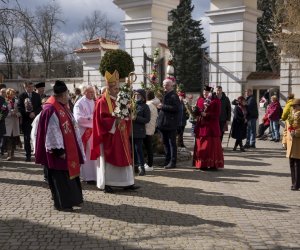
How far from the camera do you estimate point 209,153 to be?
34.3 ft

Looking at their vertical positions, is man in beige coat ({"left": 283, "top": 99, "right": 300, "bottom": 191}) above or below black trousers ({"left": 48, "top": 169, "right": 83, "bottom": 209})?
above

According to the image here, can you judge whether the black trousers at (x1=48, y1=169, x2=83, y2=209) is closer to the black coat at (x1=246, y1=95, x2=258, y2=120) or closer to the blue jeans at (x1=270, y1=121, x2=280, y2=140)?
the black coat at (x1=246, y1=95, x2=258, y2=120)

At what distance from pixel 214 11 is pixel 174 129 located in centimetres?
677

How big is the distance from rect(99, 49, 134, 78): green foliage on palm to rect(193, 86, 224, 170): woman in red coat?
19.7 ft

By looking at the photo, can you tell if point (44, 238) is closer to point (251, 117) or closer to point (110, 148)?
point (110, 148)

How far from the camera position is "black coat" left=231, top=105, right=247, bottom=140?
13695 mm

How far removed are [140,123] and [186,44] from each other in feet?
111

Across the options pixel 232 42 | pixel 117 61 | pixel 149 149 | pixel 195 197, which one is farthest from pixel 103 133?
pixel 232 42

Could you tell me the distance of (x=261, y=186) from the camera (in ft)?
29.1

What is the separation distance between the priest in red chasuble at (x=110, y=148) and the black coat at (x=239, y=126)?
6167mm

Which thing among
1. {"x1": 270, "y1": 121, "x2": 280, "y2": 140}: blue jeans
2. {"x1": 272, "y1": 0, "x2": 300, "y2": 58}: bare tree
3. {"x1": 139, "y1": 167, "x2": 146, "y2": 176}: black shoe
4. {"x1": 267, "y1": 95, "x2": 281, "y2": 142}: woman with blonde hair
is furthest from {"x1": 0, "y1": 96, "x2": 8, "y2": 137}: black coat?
{"x1": 270, "y1": 121, "x2": 280, "y2": 140}: blue jeans

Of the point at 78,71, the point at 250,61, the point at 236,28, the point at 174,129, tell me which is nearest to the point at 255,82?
the point at 250,61

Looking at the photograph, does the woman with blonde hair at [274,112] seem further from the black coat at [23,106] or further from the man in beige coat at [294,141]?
the black coat at [23,106]

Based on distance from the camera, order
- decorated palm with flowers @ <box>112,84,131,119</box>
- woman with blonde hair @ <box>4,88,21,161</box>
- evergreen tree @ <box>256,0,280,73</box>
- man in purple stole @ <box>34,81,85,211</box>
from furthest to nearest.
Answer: evergreen tree @ <box>256,0,280,73</box>, woman with blonde hair @ <box>4,88,21,161</box>, decorated palm with flowers @ <box>112,84,131,119</box>, man in purple stole @ <box>34,81,85,211</box>
